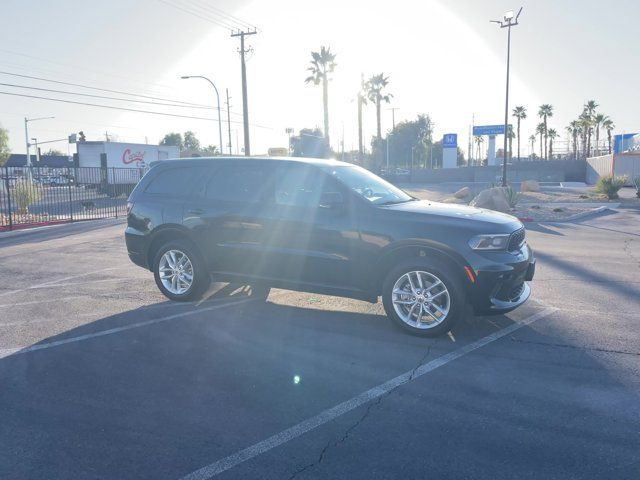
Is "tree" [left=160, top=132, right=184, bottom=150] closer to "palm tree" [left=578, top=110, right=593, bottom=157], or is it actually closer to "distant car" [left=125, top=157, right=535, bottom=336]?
"palm tree" [left=578, top=110, right=593, bottom=157]

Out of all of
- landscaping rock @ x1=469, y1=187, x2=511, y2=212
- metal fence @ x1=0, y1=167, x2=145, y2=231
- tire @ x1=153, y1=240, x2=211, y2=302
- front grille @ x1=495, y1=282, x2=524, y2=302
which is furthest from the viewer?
landscaping rock @ x1=469, y1=187, x2=511, y2=212

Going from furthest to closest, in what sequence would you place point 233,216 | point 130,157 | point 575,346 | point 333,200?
point 130,157, point 233,216, point 333,200, point 575,346

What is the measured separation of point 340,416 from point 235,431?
78 centimetres

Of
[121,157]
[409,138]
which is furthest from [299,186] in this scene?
[409,138]

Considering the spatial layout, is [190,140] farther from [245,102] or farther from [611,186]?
Answer: [611,186]

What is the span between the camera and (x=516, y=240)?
5766 millimetres

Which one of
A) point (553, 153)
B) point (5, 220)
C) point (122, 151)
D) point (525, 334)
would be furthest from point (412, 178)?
point (525, 334)

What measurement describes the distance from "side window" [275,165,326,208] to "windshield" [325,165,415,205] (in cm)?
21

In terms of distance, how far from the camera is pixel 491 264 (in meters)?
5.42

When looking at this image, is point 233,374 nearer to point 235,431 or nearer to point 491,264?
point 235,431

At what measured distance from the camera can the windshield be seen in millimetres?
6340

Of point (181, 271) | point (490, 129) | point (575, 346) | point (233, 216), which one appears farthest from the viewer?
point (490, 129)

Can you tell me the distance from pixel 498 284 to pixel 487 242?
45 cm

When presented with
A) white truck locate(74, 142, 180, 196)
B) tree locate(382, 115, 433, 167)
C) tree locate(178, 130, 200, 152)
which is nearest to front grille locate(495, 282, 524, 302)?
white truck locate(74, 142, 180, 196)
